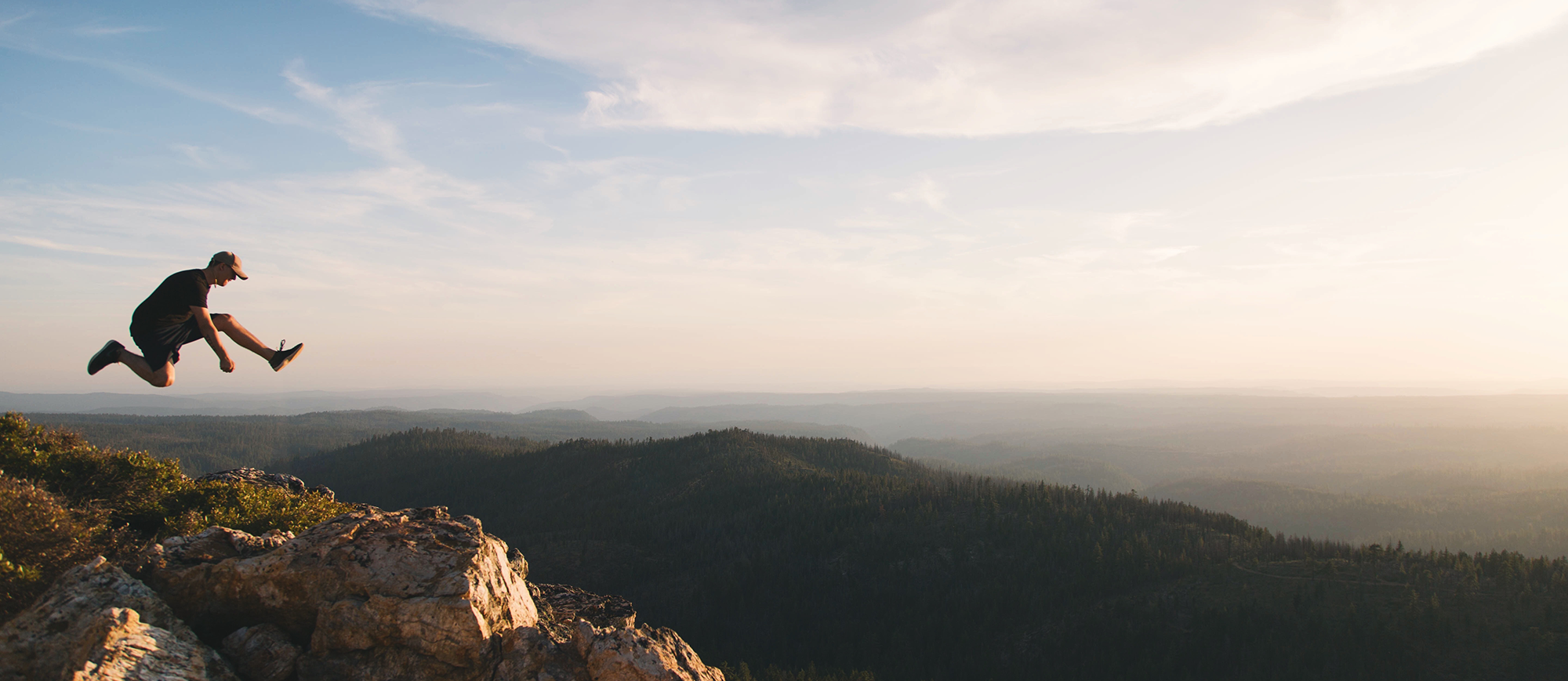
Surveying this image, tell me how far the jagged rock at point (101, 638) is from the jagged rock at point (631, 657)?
16.6ft

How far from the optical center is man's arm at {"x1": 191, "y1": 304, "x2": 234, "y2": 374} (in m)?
12.9

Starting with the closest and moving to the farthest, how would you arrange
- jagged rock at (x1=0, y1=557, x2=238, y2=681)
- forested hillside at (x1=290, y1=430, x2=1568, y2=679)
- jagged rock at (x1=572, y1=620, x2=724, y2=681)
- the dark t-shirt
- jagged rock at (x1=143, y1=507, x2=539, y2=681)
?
1. jagged rock at (x1=0, y1=557, x2=238, y2=681)
2. jagged rock at (x1=143, y1=507, x2=539, y2=681)
3. jagged rock at (x1=572, y1=620, x2=724, y2=681)
4. the dark t-shirt
5. forested hillside at (x1=290, y1=430, x2=1568, y2=679)

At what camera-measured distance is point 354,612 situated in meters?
11.2

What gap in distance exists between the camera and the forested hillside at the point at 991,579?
2921 inches

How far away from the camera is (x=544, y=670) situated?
11.7 m

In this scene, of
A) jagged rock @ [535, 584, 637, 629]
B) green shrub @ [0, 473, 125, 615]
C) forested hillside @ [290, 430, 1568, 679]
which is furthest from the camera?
forested hillside @ [290, 430, 1568, 679]

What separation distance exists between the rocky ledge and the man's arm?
332 cm

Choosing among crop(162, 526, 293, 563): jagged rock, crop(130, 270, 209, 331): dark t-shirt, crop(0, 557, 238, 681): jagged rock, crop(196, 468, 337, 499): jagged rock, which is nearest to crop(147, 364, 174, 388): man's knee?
crop(130, 270, 209, 331): dark t-shirt

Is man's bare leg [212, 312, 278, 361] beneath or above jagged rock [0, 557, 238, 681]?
above

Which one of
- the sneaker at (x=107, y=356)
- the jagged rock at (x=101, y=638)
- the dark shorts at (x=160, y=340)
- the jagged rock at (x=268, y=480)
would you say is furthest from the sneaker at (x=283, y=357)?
the jagged rock at (x=268, y=480)

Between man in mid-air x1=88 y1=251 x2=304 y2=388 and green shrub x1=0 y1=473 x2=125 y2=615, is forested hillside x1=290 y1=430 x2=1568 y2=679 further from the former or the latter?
green shrub x1=0 y1=473 x2=125 y2=615

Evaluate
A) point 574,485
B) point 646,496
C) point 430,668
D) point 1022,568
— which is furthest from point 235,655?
point 574,485

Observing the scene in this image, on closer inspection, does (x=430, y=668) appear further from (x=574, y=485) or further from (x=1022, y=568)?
(x=574, y=485)

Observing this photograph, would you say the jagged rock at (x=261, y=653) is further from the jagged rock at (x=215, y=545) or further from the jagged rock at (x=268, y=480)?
the jagged rock at (x=268, y=480)
